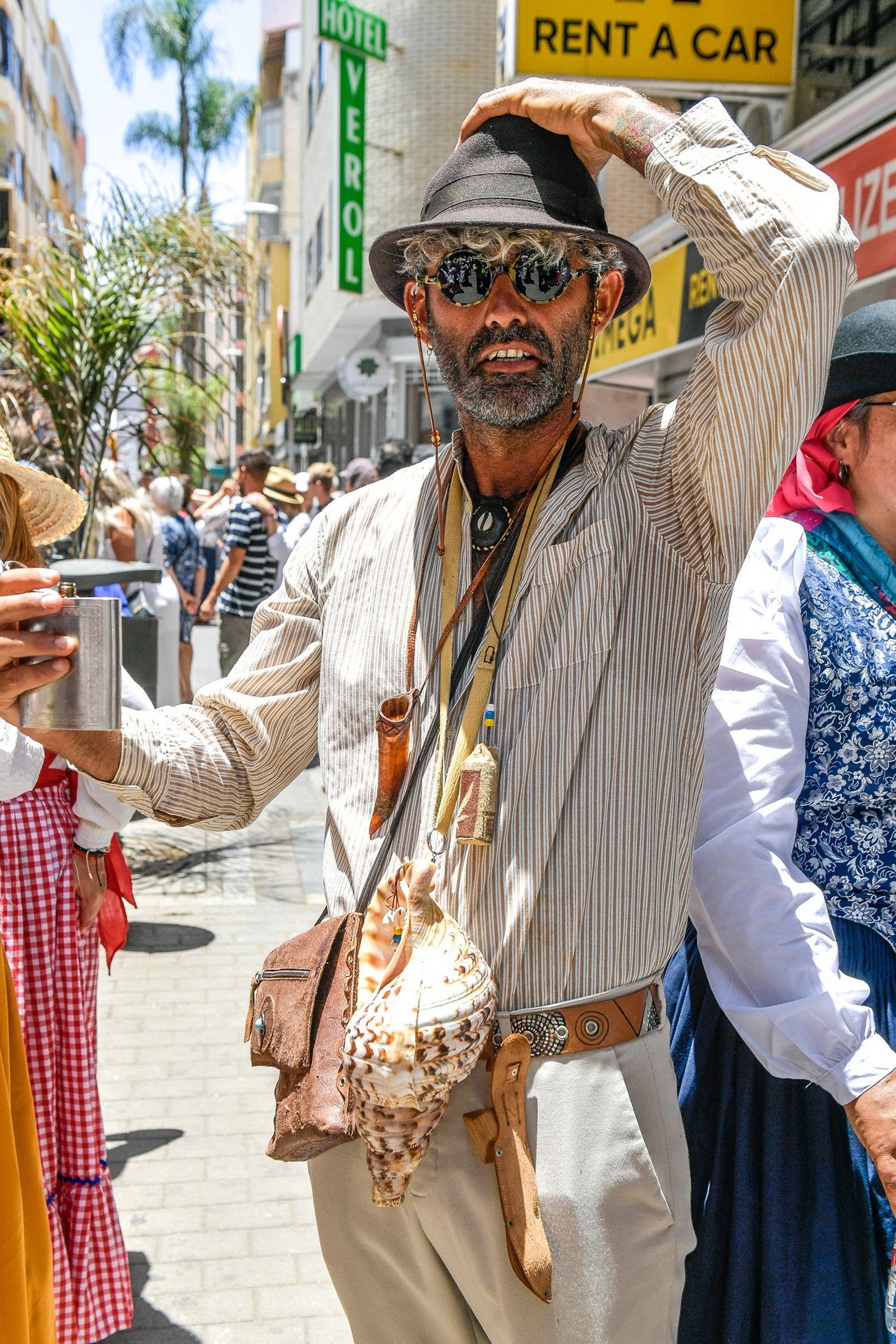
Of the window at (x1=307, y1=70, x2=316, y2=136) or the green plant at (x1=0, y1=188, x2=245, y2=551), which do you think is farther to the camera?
the window at (x1=307, y1=70, x2=316, y2=136)

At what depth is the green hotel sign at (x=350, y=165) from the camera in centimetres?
1862

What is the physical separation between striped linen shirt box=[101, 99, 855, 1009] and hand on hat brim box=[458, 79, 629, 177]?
0.44ft

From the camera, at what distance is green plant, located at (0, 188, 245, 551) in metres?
6.43

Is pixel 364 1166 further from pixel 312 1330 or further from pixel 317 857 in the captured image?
pixel 317 857

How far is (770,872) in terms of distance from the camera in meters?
2.09

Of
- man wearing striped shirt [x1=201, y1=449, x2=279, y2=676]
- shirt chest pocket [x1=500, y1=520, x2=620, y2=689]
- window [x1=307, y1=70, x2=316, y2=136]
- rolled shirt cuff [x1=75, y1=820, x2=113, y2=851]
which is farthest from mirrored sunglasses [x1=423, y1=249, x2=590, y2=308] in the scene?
window [x1=307, y1=70, x2=316, y2=136]

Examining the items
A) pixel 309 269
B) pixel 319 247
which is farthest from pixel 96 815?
pixel 309 269

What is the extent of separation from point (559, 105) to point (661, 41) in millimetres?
5745

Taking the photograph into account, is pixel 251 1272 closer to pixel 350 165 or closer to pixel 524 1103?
pixel 524 1103

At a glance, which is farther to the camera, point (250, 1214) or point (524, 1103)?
point (250, 1214)

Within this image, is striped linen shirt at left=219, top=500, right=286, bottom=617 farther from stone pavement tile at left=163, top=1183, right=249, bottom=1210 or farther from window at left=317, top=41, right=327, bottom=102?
window at left=317, top=41, right=327, bottom=102

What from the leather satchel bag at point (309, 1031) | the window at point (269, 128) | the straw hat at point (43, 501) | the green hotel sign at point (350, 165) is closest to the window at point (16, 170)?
the window at point (269, 128)

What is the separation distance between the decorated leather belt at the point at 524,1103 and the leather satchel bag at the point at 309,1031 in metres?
0.19

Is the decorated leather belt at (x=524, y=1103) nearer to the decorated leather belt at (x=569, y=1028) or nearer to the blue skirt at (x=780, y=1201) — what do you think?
the decorated leather belt at (x=569, y=1028)
